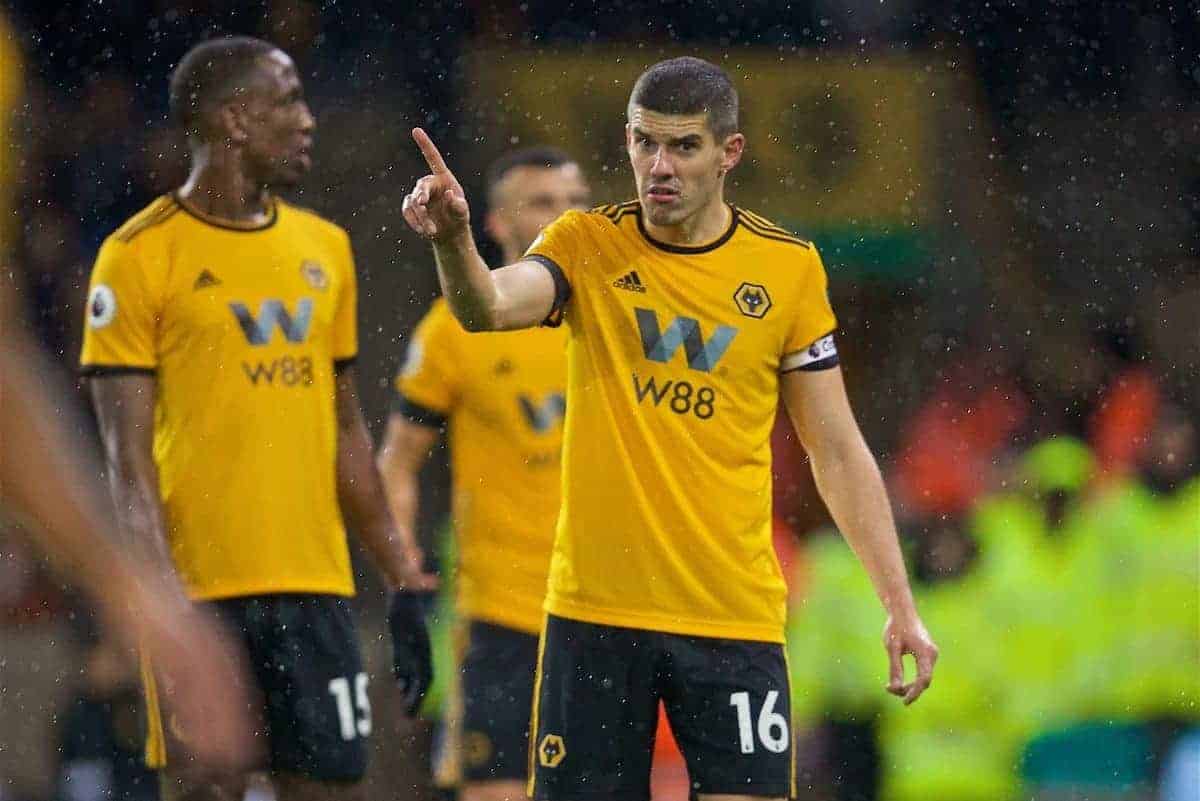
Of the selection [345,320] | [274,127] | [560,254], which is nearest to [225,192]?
[274,127]

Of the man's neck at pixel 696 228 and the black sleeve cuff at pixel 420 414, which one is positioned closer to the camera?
the man's neck at pixel 696 228

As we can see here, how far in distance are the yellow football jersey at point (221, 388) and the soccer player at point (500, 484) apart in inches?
25.6

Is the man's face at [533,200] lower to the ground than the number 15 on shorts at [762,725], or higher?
higher

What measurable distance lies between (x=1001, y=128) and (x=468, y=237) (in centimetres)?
825

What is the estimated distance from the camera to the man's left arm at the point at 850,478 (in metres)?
5.13

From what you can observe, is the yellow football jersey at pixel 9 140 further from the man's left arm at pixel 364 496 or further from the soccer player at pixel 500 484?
the man's left arm at pixel 364 496

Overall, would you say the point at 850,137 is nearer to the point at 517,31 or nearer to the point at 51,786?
the point at 517,31

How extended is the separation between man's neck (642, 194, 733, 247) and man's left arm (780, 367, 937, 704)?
344mm

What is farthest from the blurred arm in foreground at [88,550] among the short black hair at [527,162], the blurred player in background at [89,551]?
the short black hair at [527,162]

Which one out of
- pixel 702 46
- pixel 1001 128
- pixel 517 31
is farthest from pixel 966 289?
pixel 517 31

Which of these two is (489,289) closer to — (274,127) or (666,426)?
(666,426)

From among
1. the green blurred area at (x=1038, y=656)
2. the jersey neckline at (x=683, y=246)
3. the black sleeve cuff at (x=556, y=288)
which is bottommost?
the green blurred area at (x=1038, y=656)

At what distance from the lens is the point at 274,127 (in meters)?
6.05

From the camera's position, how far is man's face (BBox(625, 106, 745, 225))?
4.98 metres
